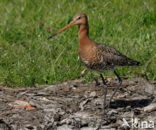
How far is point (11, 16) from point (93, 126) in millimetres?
5173

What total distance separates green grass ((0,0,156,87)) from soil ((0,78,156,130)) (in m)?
0.40

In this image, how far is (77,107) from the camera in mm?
5742

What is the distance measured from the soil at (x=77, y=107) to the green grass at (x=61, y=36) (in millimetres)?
401

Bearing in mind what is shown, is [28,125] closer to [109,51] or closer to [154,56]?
[109,51]

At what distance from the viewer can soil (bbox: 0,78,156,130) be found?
519cm

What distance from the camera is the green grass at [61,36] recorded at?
6.88 metres

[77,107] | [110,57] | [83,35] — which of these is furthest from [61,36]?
[77,107]

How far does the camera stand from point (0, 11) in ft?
32.0

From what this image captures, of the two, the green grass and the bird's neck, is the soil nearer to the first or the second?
the green grass

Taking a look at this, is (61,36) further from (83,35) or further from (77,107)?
(77,107)

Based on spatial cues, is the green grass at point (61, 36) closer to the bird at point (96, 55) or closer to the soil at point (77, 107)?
the soil at point (77, 107)

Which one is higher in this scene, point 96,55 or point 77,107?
point 96,55

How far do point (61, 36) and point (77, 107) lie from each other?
9.99 ft

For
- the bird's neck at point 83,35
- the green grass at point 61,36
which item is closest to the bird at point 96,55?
the bird's neck at point 83,35
